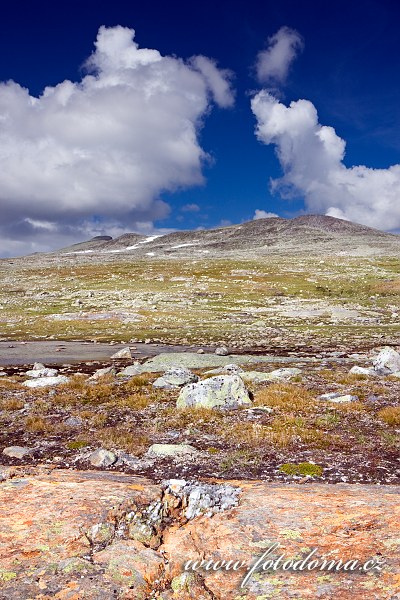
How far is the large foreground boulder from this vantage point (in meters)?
21.2

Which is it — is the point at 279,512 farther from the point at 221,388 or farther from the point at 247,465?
the point at 221,388

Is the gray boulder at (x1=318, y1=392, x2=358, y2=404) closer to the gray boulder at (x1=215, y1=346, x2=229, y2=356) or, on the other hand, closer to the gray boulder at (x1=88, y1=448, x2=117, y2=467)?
the gray boulder at (x1=88, y1=448, x2=117, y2=467)

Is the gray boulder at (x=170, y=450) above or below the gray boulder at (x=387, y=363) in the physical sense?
below

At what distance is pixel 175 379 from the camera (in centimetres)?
2730

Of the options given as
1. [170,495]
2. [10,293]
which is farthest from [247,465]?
[10,293]

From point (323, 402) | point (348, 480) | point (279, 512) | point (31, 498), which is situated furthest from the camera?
point (323, 402)

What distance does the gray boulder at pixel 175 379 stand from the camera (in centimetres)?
2669

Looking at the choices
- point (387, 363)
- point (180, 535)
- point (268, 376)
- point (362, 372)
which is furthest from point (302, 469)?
point (387, 363)

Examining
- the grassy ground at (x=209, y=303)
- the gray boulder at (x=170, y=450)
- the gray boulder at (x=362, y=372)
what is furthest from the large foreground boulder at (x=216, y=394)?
the grassy ground at (x=209, y=303)

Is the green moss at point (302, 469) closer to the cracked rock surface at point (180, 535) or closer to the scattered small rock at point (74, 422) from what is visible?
the cracked rock surface at point (180, 535)

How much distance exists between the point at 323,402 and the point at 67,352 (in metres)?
34.4

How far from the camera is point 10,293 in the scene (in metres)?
104

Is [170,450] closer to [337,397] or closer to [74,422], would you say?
[74,422]

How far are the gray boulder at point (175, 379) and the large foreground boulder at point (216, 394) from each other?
457 cm
